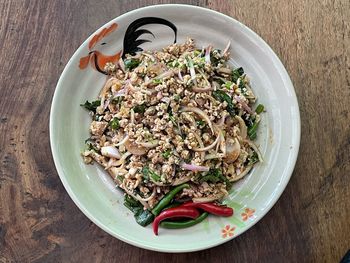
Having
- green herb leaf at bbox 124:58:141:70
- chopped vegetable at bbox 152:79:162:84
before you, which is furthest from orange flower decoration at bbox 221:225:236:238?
green herb leaf at bbox 124:58:141:70

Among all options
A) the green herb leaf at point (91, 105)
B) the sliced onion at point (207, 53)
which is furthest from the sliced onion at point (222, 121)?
the green herb leaf at point (91, 105)

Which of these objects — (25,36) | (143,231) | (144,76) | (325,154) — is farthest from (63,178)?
(325,154)

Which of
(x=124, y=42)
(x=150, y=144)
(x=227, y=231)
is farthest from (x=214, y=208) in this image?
(x=124, y=42)

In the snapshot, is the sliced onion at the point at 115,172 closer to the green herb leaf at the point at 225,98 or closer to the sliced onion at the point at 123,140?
the sliced onion at the point at 123,140

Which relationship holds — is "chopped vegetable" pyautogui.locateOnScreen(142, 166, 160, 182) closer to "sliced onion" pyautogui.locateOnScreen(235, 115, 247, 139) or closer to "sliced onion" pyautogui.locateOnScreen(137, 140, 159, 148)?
"sliced onion" pyautogui.locateOnScreen(137, 140, 159, 148)

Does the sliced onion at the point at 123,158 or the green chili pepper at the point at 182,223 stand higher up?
the sliced onion at the point at 123,158

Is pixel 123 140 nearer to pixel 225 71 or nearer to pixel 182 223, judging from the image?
pixel 182 223
